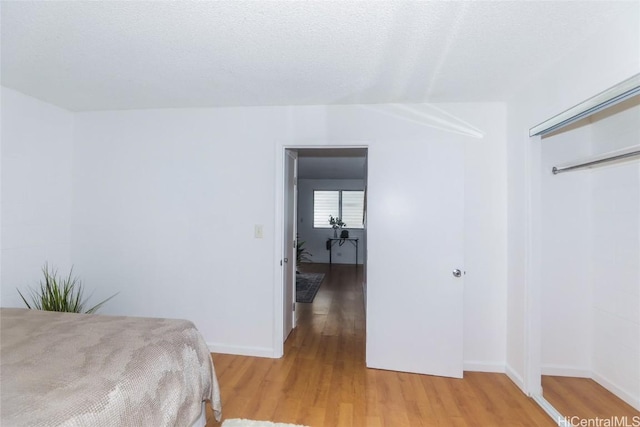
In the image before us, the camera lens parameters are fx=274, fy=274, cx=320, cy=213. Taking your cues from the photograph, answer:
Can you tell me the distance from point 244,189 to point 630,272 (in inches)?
121

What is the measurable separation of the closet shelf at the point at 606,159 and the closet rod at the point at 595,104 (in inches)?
10.7

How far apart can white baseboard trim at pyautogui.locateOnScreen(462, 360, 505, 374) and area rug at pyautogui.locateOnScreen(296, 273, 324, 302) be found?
8.01 feet

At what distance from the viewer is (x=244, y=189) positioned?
263 cm

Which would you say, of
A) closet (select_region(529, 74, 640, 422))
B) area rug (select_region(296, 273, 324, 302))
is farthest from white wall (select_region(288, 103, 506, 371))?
area rug (select_region(296, 273, 324, 302))

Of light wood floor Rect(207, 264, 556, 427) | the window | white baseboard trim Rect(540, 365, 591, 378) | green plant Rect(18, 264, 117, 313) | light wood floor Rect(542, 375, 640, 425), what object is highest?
the window

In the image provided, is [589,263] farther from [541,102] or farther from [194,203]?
[194,203]

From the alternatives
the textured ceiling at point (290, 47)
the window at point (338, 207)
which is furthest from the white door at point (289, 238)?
the window at point (338, 207)

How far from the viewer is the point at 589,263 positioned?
222 cm

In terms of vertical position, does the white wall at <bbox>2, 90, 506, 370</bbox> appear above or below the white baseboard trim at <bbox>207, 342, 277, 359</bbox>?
above

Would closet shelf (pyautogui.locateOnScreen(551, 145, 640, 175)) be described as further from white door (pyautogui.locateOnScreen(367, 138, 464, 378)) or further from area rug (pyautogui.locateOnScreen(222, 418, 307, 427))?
area rug (pyautogui.locateOnScreen(222, 418, 307, 427))

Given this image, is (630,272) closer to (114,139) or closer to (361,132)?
(361,132)

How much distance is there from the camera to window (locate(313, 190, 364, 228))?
771 centimetres

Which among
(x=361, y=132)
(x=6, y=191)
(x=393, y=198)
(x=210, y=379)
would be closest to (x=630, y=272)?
(x=393, y=198)

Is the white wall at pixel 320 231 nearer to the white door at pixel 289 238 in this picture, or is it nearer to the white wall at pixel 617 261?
the white door at pixel 289 238
